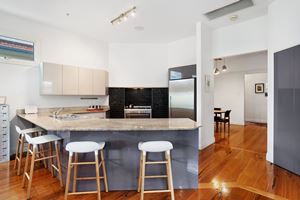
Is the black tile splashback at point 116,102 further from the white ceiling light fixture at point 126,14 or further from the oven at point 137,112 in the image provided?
the white ceiling light fixture at point 126,14

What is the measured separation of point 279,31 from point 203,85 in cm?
168

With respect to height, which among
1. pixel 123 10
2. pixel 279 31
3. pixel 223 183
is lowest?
pixel 223 183

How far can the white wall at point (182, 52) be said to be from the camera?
4788mm

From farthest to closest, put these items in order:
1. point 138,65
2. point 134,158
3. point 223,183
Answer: point 138,65 → point 223,183 → point 134,158

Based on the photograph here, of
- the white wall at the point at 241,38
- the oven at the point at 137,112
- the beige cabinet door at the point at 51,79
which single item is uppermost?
the white wall at the point at 241,38

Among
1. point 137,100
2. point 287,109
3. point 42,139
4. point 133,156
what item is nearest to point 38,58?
point 42,139

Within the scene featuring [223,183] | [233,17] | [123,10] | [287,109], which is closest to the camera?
[223,183]

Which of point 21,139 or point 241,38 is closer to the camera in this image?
point 21,139

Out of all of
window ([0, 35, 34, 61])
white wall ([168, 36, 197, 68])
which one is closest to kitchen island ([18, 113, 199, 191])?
window ([0, 35, 34, 61])

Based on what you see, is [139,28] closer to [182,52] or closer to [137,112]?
[182,52]

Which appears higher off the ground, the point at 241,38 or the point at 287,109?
the point at 241,38

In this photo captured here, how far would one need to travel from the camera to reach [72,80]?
14.1 feet

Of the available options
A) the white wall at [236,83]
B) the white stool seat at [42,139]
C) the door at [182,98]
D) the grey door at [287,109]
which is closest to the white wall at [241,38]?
the grey door at [287,109]

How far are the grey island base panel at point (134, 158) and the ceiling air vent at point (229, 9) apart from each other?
8.50 ft
